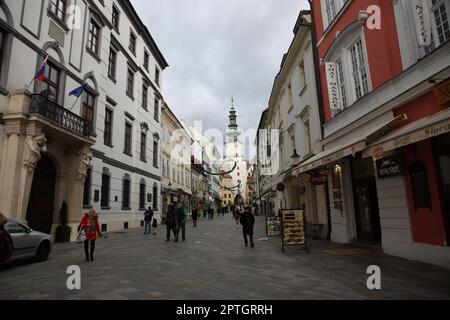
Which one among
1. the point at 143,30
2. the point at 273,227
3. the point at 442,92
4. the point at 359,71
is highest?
the point at 143,30

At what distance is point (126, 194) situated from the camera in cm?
2284

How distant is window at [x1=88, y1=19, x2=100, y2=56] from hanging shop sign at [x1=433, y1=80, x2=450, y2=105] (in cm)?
1773

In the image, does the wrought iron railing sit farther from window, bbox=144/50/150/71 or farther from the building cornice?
window, bbox=144/50/150/71

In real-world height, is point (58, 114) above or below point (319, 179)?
above

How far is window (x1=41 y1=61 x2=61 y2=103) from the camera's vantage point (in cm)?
1404

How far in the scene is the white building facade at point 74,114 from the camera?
11.7 metres

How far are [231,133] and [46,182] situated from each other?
9713cm

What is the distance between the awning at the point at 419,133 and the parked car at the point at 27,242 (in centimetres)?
1027

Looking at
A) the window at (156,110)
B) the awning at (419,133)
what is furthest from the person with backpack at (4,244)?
the window at (156,110)

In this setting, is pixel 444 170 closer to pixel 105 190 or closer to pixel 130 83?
pixel 105 190

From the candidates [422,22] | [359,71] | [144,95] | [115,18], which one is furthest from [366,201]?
[144,95]

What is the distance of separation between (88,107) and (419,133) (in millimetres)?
17091

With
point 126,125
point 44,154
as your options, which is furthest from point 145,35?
point 44,154

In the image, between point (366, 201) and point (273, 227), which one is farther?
point (273, 227)
